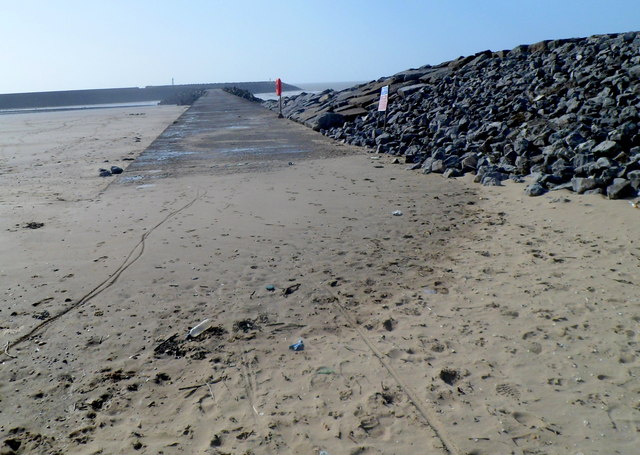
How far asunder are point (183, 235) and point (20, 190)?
5.16m

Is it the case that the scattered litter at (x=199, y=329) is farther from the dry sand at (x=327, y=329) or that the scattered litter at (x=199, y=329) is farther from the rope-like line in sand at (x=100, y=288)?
the rope-like line in sand at (x=100, y=288)

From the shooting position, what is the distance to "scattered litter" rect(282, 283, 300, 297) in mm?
4555

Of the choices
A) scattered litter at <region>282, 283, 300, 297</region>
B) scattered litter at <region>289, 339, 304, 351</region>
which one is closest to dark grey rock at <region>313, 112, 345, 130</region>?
scattered litter at <region>282, 283, 300, 297</region>

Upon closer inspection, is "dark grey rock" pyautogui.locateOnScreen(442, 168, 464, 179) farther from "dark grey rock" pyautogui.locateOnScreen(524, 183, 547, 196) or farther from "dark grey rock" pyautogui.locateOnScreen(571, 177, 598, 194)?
"dark grey rock" pyautogui.locateOnScreen(571, 177, 598, 194)

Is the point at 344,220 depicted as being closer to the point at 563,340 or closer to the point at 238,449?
the point at 563,340

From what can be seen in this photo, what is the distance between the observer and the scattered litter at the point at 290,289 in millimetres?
4555

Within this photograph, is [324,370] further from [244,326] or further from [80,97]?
[80,97]

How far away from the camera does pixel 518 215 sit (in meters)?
6.51

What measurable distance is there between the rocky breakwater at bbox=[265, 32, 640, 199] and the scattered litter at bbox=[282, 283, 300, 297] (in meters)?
4.18

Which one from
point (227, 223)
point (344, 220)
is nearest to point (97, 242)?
point (227, 223)

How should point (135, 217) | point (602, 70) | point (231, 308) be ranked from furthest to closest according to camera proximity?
point (602, 70)
point (135, 217)
point (231, 308)

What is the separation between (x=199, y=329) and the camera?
153 inches

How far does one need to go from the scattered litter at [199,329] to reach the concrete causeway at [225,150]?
627 centimetres

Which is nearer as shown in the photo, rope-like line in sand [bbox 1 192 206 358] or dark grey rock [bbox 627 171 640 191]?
rope-like line in sand [bbox 1 192 206 358]
